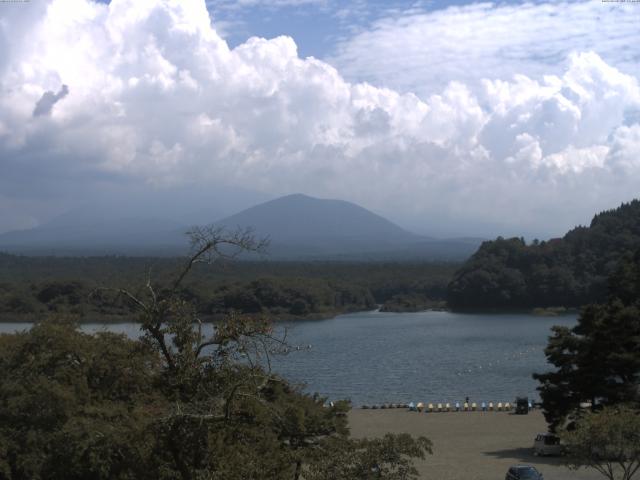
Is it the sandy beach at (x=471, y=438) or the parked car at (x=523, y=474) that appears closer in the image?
the parked car at (x=523, y=474)

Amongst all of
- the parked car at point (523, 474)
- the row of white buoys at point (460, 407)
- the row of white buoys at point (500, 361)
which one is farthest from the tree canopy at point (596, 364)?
the row of white buoys at point (500, 361)

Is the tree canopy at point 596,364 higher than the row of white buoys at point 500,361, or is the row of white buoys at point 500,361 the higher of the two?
the tree canopy at point 596,364

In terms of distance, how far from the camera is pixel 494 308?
62.5 m

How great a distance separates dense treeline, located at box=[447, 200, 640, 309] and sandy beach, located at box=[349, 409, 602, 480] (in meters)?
38.6

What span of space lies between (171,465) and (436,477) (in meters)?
8.78

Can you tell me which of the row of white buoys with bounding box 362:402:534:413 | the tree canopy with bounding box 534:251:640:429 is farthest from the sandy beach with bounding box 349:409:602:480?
the tree canopy with bounding box 534:251:640:429

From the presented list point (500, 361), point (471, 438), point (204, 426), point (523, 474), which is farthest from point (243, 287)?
point (204, 426)

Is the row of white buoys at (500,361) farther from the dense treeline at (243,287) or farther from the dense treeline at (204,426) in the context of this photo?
the dense treeline at (204,426)

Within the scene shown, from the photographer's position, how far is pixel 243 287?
185ft

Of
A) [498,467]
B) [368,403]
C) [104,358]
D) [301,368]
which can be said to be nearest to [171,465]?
[104,358]

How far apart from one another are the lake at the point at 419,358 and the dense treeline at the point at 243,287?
10.5ft

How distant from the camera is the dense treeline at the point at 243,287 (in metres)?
52.7

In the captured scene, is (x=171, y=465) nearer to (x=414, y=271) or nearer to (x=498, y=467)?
(x=498, y=467)

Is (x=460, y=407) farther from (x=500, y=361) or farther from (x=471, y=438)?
(x=500, y=361)
